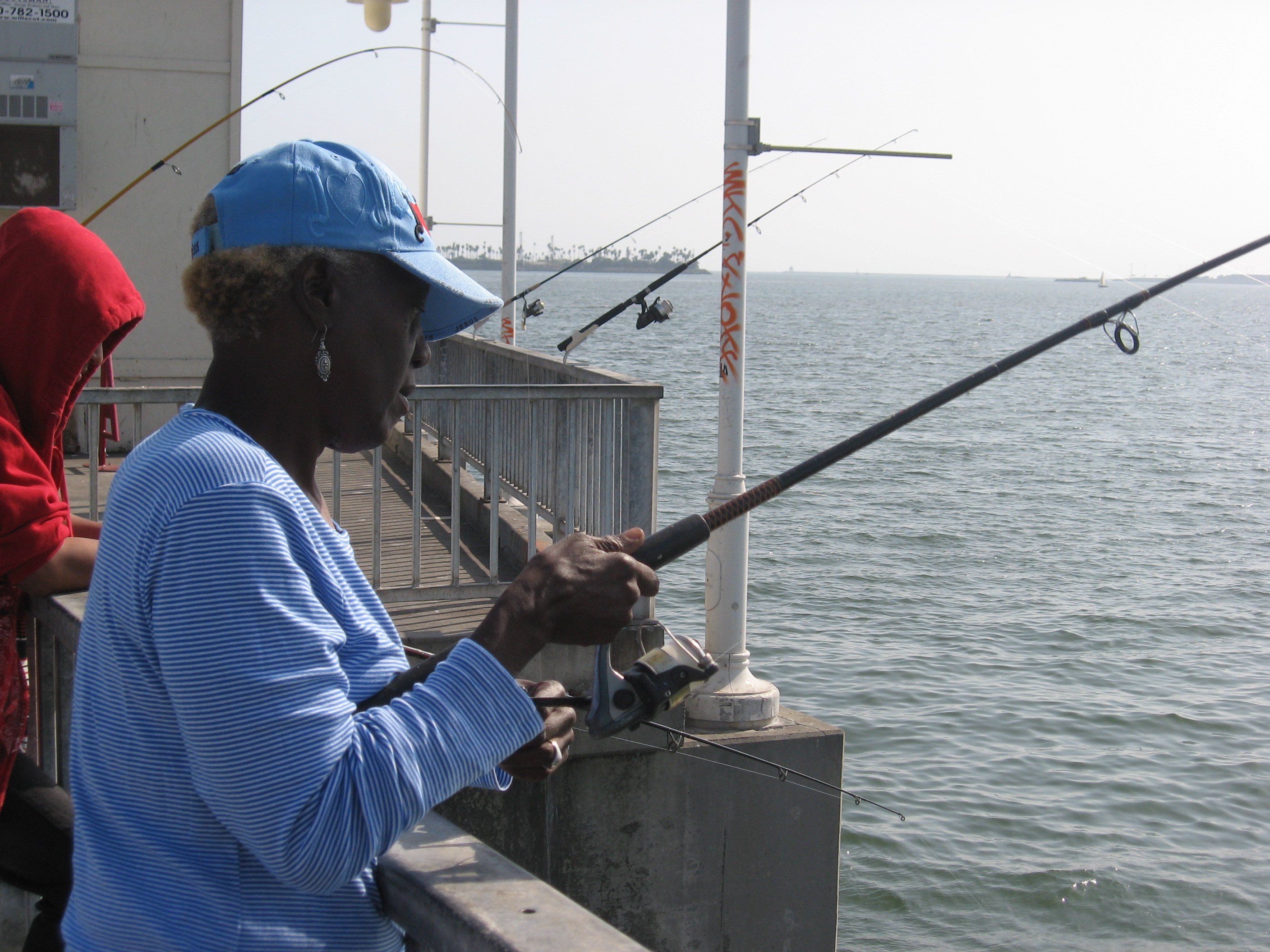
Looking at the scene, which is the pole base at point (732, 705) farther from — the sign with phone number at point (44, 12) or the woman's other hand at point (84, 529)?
the sign with phone number at point (44, 12)

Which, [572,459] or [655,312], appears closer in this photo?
[572,459]

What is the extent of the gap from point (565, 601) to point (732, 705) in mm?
4458

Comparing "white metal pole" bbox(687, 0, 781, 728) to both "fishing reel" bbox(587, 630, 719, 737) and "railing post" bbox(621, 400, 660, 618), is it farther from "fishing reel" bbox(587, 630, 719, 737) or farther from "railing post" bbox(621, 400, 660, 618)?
"fishing reel" bbox(587, 630, 719, 737)

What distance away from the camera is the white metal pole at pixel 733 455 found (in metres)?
5.95

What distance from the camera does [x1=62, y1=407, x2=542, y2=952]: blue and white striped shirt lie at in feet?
4.33

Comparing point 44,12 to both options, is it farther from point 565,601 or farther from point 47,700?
point 565,601

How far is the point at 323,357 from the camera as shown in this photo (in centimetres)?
158

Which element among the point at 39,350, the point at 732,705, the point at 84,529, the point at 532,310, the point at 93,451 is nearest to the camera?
the point at 39,350

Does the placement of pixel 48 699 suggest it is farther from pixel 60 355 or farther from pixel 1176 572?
pixel 1176 572

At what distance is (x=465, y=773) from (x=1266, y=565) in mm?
18909

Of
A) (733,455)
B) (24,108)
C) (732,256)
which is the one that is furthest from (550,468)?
(24,108)

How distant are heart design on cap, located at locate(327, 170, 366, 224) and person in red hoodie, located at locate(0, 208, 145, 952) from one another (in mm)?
1201

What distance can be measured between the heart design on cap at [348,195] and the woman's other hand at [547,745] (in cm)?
71

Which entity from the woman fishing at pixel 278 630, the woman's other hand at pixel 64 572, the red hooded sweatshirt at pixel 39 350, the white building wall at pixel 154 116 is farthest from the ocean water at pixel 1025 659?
the white building wall at pixel 154 116
